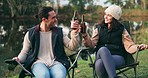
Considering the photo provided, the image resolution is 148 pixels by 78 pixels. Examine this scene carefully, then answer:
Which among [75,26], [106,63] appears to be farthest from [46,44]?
[106,63]

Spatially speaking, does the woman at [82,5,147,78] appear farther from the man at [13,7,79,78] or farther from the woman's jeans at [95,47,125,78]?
the man at [13,7,79,78]

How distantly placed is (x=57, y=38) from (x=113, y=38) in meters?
0.81

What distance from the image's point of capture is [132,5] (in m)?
46.5

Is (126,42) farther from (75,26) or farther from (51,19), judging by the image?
(51,19)

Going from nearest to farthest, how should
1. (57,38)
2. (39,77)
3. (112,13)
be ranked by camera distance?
(39,77) → (57,38) → (112,13)

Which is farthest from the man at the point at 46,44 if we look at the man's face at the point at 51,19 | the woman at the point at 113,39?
the woman at the point at 113,39

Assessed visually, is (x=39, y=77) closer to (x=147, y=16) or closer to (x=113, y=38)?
(x=113, y=38)

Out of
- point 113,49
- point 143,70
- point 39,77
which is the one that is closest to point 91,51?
point 113,49

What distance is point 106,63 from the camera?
3922 millimetres

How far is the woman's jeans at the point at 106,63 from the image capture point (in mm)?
3893

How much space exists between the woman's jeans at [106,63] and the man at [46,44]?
34cm

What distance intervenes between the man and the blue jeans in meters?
0.03

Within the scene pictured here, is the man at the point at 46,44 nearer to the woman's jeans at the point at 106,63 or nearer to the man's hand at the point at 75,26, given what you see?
the man's hand at the point at 75,26

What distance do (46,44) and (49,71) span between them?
0.35 m
